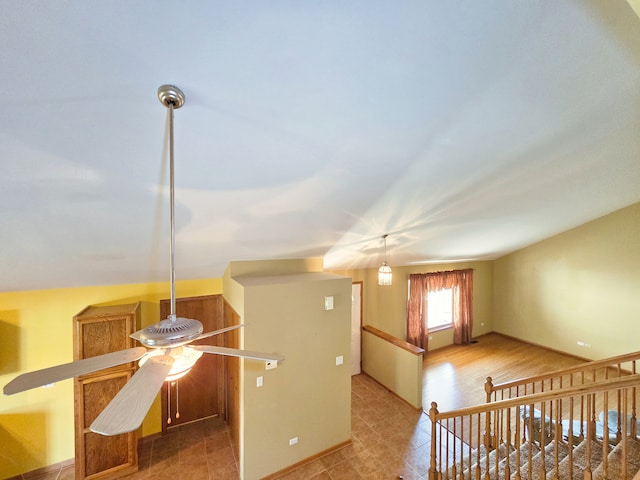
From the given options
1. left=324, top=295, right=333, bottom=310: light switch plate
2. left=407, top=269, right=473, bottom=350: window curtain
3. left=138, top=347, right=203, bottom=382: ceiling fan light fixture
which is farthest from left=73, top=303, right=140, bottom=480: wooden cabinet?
left=407, top=269, right=473, bottom=350: window curtain

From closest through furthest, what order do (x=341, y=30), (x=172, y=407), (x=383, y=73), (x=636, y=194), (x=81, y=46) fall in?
(x=81, y=46)
(x=341, y=30)
(x=383, y=73)
(x=172, y=407)
(x=636, y=194)

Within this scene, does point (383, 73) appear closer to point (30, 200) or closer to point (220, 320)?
point (30, 200)

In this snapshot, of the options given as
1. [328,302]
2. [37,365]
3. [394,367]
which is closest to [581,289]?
[394,367]

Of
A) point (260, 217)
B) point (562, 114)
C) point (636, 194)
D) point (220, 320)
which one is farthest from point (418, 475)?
point (636, 194)

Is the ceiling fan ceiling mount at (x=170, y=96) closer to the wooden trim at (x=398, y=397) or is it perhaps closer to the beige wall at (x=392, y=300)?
the beige wall at (x=392, y=300)

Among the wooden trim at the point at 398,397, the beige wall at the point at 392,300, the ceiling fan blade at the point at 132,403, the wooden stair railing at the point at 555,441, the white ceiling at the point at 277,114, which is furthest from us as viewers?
the beige wall at the point at 392,300

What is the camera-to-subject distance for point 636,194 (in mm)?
4871

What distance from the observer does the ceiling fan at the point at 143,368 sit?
0.80 metres

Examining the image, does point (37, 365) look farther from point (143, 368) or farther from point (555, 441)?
point (555, 441)

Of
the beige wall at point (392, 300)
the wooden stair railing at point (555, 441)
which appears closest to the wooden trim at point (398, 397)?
the beige wall at point (392, 300)

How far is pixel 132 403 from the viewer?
85cm

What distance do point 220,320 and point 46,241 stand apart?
251cm

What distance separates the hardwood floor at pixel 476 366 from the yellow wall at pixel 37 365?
521 cm

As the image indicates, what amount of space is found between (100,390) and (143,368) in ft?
10.3
